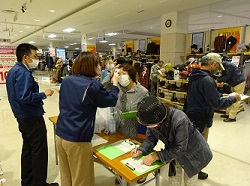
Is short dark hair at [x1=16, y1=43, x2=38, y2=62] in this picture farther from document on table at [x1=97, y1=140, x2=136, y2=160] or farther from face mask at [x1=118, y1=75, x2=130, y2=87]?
document on table at [x1=97, y1=140, x2=136, y2=160]

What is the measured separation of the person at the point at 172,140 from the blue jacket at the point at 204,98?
65cm

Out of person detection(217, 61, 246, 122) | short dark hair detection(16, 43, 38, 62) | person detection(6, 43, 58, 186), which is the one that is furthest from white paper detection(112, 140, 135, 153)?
person detection(217, 61, 246, 122)

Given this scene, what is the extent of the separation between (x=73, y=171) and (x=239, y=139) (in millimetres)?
3484

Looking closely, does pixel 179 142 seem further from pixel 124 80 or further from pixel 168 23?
pixel 168 23

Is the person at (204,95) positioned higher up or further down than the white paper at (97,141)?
higher up

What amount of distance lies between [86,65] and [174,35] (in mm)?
5925

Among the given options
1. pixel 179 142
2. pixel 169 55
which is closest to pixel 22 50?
pixel 179 142

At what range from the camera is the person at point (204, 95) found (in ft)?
6.57

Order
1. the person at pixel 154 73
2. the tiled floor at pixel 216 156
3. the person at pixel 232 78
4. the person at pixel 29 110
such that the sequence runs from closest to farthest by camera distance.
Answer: the person at pixel 29 110, the tiled floor at pixel 216 156, the person at pixel 232 78, the person at pixel 154 73

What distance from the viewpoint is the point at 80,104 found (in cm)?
143

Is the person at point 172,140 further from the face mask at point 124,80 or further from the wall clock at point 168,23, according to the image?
the wall clock at point 168,23

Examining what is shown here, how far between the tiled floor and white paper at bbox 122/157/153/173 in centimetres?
27

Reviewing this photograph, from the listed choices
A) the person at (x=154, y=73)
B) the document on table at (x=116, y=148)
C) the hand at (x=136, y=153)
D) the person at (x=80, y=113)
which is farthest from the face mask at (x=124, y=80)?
the person at (x=154, y=73)

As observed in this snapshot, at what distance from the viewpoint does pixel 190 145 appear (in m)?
1.49
